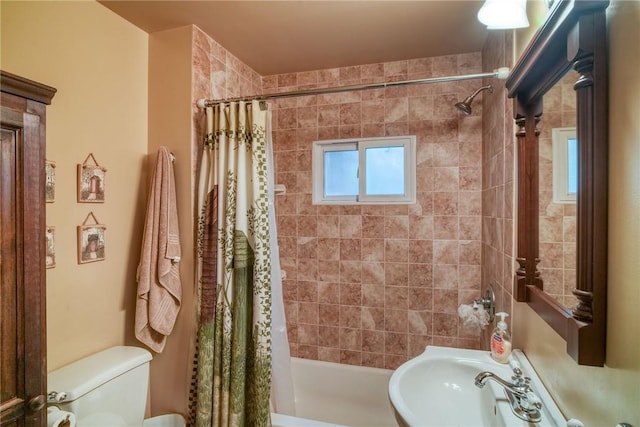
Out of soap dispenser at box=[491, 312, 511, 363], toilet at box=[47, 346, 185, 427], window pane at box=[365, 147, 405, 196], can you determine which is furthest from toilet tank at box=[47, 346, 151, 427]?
window pane at box=[365, 147, 405, 196]

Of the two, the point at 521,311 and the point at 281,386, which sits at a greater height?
the point at 521,311

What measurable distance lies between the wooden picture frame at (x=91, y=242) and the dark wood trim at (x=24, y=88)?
82cm

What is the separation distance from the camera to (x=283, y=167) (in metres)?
2.42

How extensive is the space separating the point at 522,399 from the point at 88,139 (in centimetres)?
208

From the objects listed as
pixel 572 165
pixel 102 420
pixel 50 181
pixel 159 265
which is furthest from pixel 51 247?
pixel 572 165

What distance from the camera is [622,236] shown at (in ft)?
1.98

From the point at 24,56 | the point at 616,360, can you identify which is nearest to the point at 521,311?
the point at 616,360

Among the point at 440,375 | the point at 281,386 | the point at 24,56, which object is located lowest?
the point at 281,386

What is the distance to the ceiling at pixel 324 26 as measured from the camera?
1558 millimetres

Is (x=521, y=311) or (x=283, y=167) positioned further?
(x=283, y=167)

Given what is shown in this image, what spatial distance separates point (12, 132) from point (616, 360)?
59.7 inches

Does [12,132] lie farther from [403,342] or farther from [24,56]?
[403,342]

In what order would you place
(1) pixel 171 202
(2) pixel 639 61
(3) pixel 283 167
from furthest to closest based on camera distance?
(3) pixel 283 167 → (1) pixel 171 202 → (2) pixel 639 61

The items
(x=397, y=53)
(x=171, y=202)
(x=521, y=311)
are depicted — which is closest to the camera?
(x=521, y=311)
